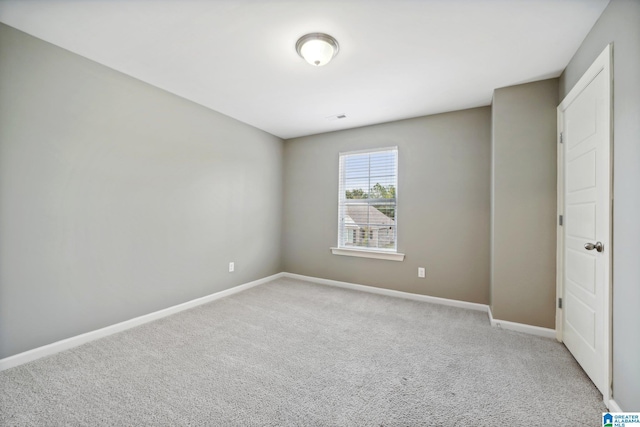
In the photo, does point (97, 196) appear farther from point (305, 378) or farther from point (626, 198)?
point (626, 198)

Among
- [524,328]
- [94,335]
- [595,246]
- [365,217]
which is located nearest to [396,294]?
[365,217]

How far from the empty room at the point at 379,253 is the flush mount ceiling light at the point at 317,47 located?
0.8 inches

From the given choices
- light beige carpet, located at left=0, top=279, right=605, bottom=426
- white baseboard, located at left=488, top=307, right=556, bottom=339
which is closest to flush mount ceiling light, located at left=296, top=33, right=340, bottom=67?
light beige carpet, located at left=0, top=279, right=605, bottom=426

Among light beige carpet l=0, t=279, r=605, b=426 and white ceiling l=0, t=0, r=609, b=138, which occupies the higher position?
white ceiling l=0, t=0, r=609, b=138

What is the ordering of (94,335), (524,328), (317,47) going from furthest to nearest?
1. (524,328)
2. (94,335)
3. (317,47)

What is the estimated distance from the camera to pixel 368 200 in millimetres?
4055

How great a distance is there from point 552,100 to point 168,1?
3341 mm

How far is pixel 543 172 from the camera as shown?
2.56 meters

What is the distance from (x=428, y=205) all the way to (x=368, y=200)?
2.87 ft

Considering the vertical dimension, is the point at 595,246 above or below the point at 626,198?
below

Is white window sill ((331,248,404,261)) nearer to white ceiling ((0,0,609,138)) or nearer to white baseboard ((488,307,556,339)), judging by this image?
white baseboard ((488,307,556,339))

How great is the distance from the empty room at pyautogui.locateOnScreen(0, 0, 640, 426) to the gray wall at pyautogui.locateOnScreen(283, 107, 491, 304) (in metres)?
0.03

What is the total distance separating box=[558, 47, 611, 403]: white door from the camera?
166 centimetres

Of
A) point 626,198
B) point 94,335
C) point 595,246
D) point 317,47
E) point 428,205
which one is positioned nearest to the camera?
point 626,198
